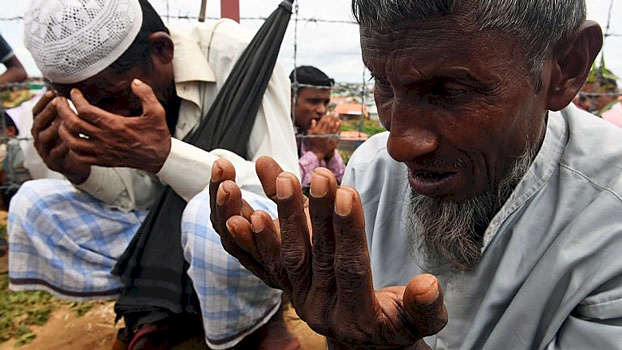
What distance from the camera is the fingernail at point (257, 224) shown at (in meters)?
1.02

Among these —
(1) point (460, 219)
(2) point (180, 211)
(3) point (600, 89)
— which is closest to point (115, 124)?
(2) point (180, 211)

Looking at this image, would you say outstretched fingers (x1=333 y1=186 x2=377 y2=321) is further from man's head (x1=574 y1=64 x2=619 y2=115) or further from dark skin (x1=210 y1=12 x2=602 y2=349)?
man's head (x1=574 y1=64 x2=619 y2=115)

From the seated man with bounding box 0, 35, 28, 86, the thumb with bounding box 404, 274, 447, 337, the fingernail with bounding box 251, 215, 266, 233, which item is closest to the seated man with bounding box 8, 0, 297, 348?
the fingernail with bounding box 251, 215, 266, 233

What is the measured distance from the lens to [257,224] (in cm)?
103

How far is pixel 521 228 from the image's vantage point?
4.09ft

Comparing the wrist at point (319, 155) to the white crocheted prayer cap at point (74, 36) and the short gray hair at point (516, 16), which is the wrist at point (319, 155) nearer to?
the white crocheted prayer cap at point (74, 36)

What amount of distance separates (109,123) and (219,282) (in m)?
0.72

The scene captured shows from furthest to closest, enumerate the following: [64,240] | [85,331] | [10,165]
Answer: [10,165]
[85,331]
[64,240]

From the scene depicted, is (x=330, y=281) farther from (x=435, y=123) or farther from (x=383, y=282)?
(x=383, y=282)

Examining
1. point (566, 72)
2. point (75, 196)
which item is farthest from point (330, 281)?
point (75, 196)

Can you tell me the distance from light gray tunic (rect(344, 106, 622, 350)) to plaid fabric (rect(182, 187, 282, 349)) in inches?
33.7

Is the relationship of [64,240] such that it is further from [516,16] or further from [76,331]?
[516,16]

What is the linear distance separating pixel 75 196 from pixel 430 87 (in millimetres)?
1919

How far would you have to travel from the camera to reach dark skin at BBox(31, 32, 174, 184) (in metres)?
1.90
